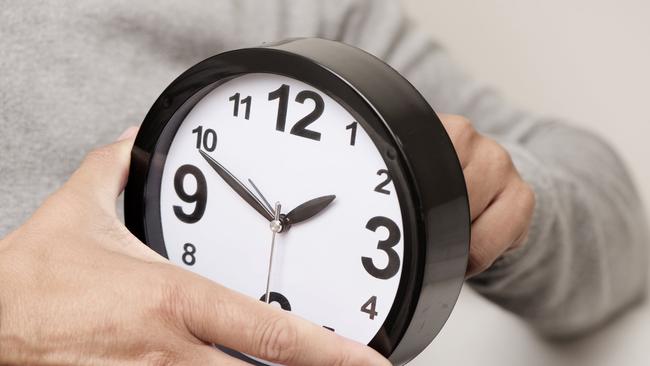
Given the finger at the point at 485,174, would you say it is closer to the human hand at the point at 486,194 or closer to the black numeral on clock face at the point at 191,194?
the human hand at the point at 486,194

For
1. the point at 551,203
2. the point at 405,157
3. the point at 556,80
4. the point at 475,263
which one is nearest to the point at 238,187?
the point at 405,157

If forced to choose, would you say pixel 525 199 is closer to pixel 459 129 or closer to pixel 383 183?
pixel 459 129

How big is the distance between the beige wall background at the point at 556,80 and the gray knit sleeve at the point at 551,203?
54mm

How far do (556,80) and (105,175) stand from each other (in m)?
0.93

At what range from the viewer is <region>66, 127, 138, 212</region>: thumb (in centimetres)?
69

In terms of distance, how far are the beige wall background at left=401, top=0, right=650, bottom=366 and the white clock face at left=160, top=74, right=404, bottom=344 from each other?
621 millimetres

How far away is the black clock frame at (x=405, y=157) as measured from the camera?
22.8 inches

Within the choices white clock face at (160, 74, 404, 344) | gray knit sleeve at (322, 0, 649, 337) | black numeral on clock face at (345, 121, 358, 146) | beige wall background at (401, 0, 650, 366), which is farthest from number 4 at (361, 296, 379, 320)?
beige wall background at (401, 0, 650, 366)

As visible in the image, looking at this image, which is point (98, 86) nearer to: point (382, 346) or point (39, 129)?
point (39, 129)

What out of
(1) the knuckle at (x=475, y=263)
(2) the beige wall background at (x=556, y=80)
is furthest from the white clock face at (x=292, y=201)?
(2) the beige wall background at (x=556, y=80)

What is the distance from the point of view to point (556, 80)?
140cm

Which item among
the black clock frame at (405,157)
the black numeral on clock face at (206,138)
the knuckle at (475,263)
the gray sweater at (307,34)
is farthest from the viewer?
the gray sweater at (307,34)

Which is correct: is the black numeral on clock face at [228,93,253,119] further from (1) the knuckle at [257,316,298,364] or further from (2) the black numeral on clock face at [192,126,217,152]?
(1) the knuckle at [257,316,298,364]

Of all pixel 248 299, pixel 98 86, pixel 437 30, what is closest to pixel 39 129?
pixel 98 86
